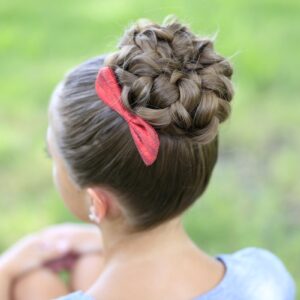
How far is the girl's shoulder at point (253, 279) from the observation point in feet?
5.56

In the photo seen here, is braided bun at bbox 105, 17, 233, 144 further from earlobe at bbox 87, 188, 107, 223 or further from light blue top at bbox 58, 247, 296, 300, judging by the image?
light blue top at bbox 58, 247, 296, 300

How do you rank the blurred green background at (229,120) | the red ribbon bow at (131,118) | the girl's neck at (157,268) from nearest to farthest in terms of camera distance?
1. the red ribbon bow at (131,118)
2. the girl's neck at (157,268)
3. the blurred green background at (229,120)

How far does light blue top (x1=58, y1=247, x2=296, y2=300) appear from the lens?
168 cm

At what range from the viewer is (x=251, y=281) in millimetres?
1754

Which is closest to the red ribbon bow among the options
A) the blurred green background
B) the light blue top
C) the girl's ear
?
the girl's ear

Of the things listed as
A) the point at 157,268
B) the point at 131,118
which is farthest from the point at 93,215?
the point at 131,118

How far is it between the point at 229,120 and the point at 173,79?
2.94ft

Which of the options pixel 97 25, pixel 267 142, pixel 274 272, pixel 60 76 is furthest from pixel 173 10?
pixel 274 272

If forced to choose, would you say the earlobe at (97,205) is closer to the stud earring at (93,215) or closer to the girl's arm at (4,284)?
the stud earring at (93,215)

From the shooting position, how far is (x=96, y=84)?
1571mm

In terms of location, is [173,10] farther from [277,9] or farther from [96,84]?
[96,84]

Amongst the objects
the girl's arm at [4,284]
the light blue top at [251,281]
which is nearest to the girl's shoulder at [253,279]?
the light blue top at [251,281]

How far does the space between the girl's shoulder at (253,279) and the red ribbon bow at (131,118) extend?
0.35m

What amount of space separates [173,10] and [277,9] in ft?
1.64
